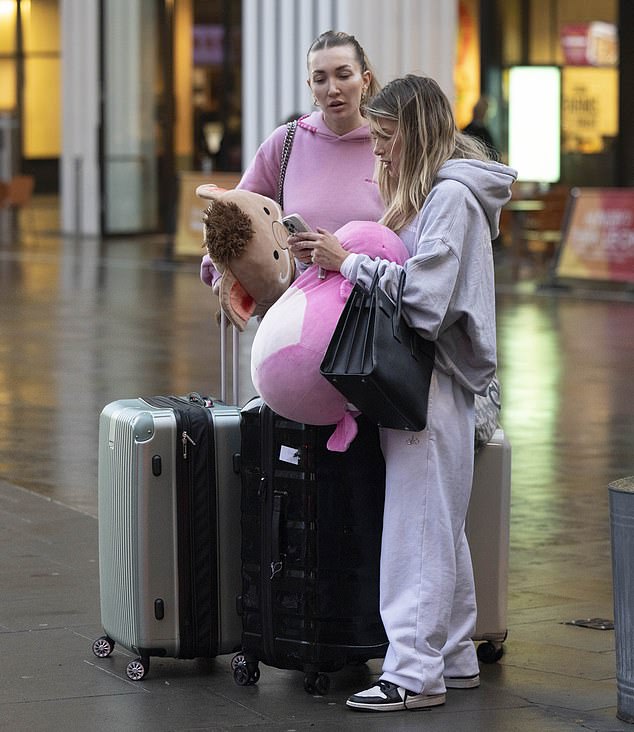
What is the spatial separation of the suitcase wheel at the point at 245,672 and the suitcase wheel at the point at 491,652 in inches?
31.5

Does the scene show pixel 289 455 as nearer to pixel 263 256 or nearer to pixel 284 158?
pixel 263 256

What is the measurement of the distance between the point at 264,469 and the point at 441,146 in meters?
1.13

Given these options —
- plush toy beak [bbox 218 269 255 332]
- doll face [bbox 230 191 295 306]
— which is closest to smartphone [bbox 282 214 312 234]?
doll face [bbox 230 191 295 306]

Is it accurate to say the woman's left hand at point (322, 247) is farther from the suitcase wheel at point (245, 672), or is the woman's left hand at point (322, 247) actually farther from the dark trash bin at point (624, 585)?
the suitcase wheel at point (245, 672)

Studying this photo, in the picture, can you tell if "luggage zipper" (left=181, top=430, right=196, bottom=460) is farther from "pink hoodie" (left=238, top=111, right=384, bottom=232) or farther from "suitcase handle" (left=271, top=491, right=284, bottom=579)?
"pink hoodie" (left=238, top=111, right=384, bottom=232)

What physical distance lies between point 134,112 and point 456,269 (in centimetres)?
2428

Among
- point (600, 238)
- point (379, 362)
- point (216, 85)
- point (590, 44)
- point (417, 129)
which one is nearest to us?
point (379, 362)

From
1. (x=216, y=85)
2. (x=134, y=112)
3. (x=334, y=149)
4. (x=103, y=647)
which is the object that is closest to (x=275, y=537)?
(x=103, y=647)

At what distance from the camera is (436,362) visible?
513 cm

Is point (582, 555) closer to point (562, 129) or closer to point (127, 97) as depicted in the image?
point (562, 129)

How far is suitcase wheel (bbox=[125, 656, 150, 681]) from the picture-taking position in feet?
17.8

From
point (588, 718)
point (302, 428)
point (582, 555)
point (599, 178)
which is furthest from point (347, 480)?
point (599, 178)

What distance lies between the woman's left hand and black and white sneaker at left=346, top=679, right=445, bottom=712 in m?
1.27

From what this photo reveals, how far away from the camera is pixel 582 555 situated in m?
7.40
